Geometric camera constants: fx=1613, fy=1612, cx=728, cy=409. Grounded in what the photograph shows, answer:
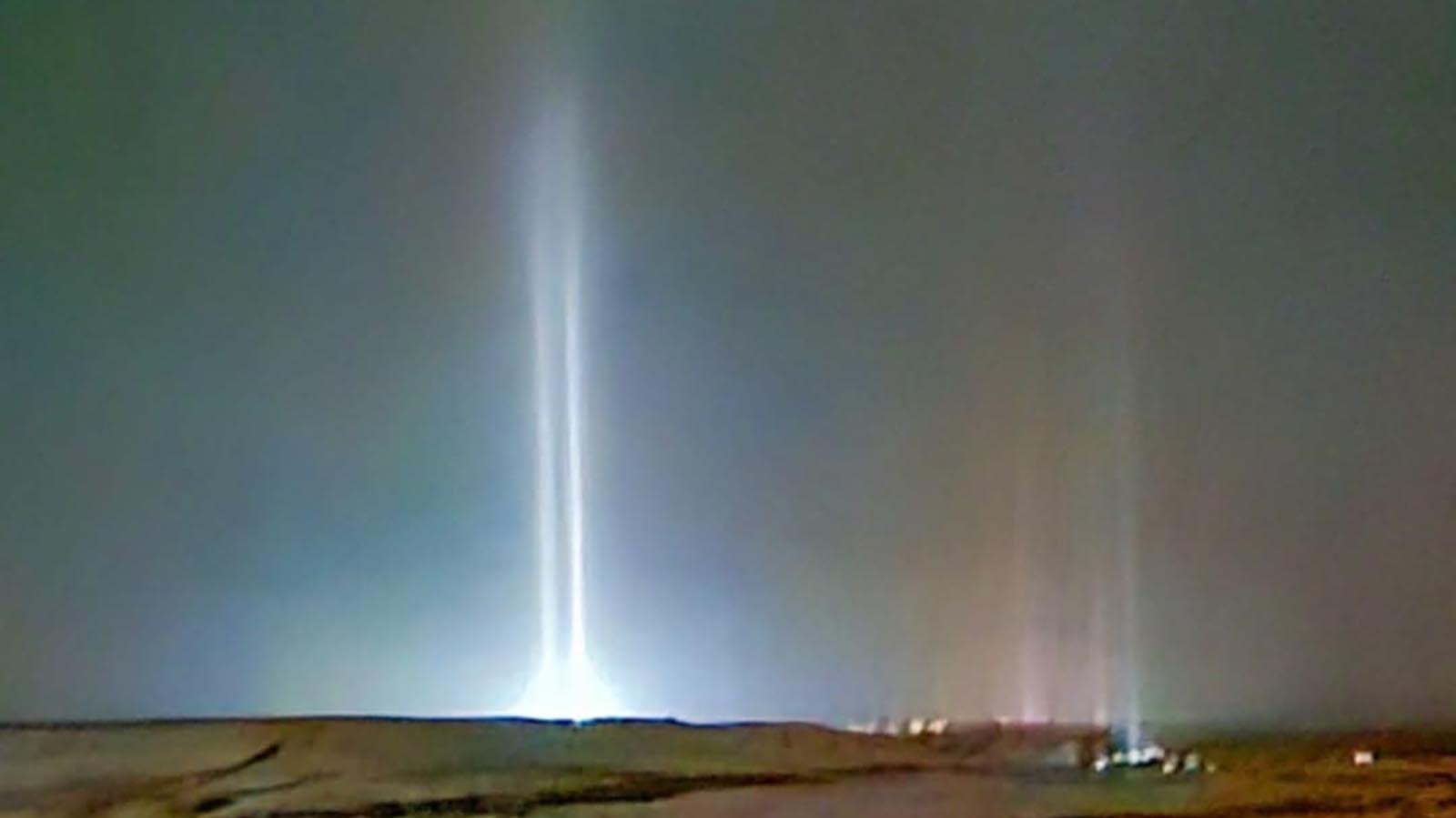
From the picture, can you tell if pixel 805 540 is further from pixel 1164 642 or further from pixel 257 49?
pixel 257 49

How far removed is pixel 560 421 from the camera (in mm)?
1146

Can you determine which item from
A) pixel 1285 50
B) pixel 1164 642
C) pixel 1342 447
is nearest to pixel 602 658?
pixel 1164 642

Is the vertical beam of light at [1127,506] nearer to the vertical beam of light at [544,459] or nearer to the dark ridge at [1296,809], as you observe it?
the dark ridge at [1296,809]

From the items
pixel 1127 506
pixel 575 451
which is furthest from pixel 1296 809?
pixel 575 451

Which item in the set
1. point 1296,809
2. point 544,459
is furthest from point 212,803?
point 1296,809

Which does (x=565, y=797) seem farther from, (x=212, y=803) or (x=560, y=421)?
(x=560, y=421)

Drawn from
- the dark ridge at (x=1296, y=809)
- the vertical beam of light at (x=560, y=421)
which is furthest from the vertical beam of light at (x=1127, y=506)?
the vertical beam of light at (x=560, y=421)

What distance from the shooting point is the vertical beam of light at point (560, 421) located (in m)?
1.14

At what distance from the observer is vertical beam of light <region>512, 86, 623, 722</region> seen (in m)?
1.14

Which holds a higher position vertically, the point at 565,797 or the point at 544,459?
the point at 544,459

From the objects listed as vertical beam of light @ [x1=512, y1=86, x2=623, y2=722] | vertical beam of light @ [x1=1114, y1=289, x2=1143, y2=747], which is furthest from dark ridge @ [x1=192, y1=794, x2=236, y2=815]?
vertical beam of light @ [x1=1114, y1=289, x2=1143, y2=747]

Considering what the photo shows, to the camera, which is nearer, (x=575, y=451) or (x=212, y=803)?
(x=212, y=803)

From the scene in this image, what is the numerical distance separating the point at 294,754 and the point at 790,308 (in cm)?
46

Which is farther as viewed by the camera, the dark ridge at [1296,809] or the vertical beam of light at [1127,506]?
the vertical beam of light at [1127,506]
